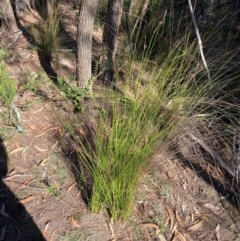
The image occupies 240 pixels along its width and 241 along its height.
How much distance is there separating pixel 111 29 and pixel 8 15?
4.12 ft

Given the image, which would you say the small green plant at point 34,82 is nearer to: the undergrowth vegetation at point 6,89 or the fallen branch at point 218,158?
the undergrowth vegetation at point 6,89

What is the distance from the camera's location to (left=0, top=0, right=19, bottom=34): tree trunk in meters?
3.31

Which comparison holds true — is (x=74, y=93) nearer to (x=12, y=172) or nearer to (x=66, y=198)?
(x=12, y=172)

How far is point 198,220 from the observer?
2312 mm

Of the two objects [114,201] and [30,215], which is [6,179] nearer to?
[30,215]

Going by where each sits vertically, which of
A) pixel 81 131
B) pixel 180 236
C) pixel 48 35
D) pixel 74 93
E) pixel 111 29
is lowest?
pixel 180 236

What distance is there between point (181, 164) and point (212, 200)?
376 millimetres

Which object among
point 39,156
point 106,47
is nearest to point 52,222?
point 39,156

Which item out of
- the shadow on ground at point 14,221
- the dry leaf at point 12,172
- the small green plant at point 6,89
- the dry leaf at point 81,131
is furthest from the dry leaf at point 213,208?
the small green plant at point 6,89

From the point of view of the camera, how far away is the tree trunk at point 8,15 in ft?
10.9

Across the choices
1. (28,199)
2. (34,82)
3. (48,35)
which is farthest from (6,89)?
(28,199)

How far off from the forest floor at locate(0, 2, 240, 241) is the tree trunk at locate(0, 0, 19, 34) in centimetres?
100

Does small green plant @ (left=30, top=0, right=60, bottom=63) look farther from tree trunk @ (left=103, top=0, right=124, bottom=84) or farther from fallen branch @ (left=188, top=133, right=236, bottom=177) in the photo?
fallen branch @ (left=188, top=133, right=236, bottom=177)

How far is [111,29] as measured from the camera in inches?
113
